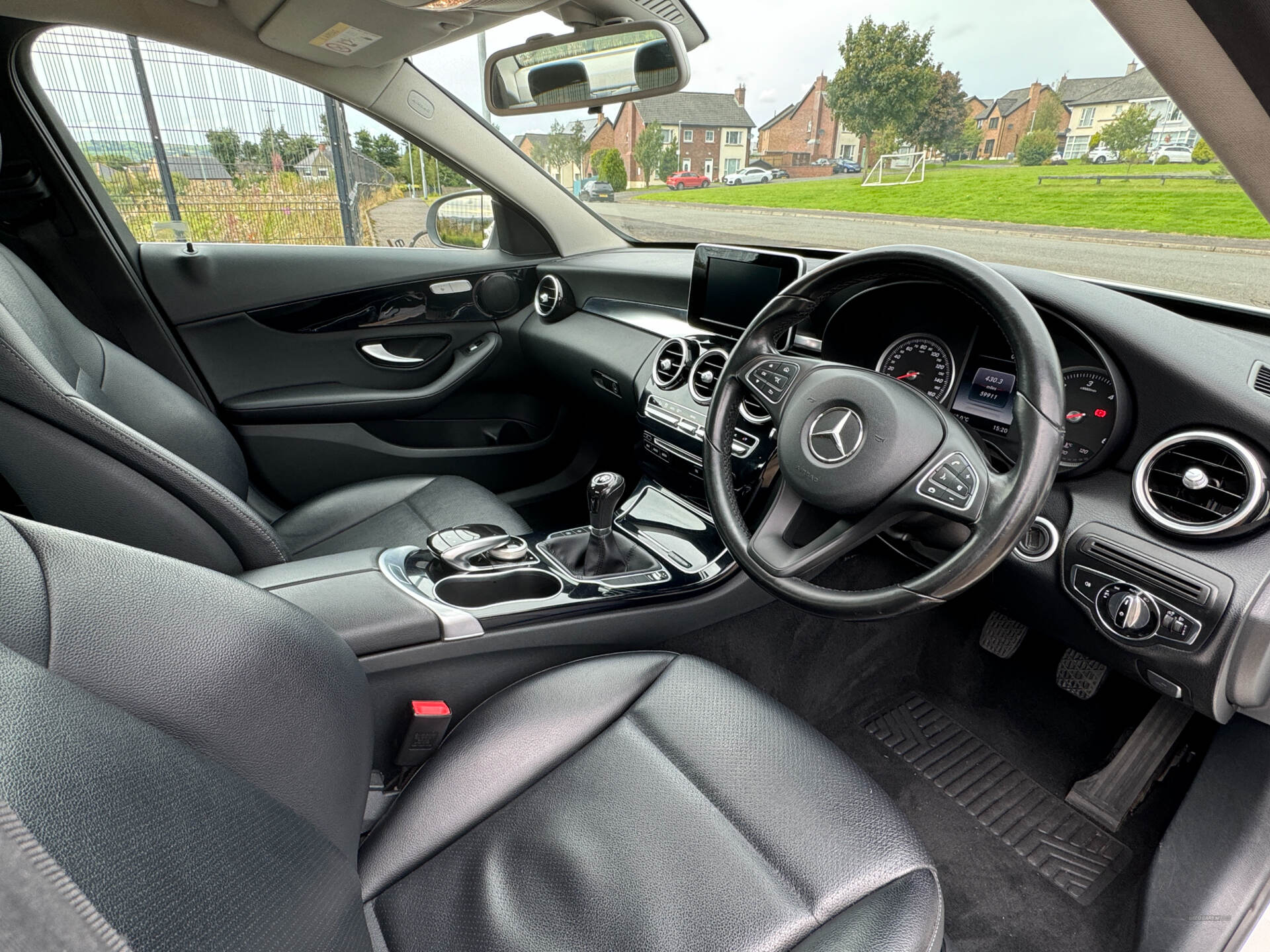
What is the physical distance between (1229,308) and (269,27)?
1.89 metres

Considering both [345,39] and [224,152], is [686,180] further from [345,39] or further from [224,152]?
[224,152]

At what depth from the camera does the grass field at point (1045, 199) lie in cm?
111

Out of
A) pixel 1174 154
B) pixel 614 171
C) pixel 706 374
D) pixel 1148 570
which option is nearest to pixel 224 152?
pixel 614 171

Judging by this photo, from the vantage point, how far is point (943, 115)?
1545 mm

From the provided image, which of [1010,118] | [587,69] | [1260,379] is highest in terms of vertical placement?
A: [587,69]

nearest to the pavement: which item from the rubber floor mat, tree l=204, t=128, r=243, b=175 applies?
the rubber floor mat

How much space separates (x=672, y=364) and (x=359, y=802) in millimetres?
1120

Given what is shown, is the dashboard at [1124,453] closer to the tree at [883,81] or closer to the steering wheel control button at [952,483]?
the steering wheel control button at [952,483]

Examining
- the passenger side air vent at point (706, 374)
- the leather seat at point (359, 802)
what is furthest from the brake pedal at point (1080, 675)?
the passenger side air vent at point (706, 374)

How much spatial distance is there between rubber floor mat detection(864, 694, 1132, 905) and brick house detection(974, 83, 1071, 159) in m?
1.12

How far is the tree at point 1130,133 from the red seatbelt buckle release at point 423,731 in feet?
4.08

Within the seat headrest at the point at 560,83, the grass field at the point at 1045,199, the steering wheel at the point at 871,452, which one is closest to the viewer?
the steering wheel at the point at 871,452

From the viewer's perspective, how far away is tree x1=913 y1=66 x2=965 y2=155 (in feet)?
4.99

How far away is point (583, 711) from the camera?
108 cm
